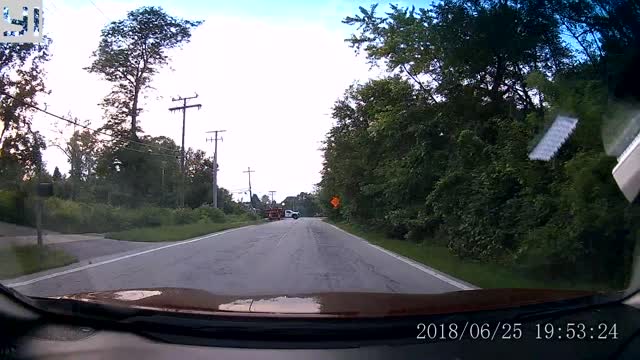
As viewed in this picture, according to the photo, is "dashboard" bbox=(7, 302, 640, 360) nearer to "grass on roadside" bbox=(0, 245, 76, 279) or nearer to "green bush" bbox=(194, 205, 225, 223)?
"grass on roadside" bbox=(0, 245, 76, 279)

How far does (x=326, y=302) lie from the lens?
4168 mm

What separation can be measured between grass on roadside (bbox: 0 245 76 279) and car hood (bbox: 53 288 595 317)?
8.50 metres

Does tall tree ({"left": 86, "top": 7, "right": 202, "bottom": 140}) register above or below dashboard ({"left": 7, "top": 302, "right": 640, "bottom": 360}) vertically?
above

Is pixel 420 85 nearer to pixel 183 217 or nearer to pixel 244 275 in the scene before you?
pixel 244 275

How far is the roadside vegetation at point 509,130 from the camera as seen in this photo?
34.9ft

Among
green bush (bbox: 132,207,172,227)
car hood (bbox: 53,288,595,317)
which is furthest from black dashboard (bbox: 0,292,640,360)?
green bush (bbox: 132,207,172,227)

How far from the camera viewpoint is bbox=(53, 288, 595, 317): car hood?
3695mm

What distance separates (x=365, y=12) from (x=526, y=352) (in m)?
19.3

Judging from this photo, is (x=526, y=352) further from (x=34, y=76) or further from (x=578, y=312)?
(x=34, y=76)

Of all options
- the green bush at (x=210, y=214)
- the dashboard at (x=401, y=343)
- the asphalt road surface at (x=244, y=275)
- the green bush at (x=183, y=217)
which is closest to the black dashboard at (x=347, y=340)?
the dashboard at (x=401, y=343)

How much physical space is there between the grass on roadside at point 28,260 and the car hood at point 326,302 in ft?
27.9

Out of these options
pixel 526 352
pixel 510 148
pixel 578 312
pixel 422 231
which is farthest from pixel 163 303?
pixel 422 231

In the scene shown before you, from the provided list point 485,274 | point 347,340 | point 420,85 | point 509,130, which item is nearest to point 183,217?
point 420,85

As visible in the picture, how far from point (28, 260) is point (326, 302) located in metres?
11.9
